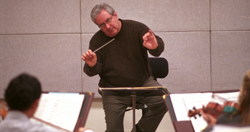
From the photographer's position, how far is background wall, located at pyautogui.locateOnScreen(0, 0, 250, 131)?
3.44 meters

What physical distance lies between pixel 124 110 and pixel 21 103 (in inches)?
54.0

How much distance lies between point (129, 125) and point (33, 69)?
4.37 ft

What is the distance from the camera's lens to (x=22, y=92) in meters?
1.20

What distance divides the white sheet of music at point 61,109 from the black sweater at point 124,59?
0.74 m

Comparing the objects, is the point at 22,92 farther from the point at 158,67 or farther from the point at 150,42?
the point at 158,67

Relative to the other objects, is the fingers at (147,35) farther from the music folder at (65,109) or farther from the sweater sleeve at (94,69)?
the music folder at (65,109)

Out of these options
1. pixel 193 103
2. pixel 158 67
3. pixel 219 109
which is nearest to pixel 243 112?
pixel 219 109

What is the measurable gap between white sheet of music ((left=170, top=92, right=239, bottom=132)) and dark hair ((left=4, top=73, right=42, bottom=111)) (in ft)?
2.86

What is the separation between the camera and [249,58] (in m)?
3.49

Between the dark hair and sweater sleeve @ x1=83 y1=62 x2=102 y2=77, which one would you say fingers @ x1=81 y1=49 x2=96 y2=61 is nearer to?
sweater sleeve @ x1=83 y1=62 x2=102 y2=77

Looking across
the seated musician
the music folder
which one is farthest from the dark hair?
the seated musician

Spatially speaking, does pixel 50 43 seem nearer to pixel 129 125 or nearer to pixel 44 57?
pixel 44 57

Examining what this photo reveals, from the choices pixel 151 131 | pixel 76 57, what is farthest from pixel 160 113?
pixel 76 57

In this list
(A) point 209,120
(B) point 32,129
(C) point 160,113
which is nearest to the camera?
(B) point 32,129
